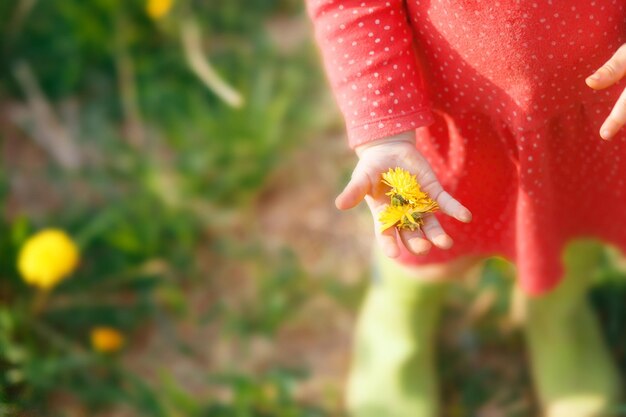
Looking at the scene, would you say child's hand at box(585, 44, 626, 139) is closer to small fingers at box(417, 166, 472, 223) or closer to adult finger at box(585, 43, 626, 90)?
adult finger at box(585, 43, 626, 90)

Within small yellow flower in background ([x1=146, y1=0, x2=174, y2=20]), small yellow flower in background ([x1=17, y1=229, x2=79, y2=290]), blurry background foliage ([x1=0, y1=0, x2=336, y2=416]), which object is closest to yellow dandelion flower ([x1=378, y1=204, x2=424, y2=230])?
blurry background foliage ([x1=0, y1=0, x2=336, y2=416])

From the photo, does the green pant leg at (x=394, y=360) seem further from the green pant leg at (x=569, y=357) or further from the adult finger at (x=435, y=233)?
the adult finger at (x=435, y=233)

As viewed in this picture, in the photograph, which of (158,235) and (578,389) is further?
(158,235)

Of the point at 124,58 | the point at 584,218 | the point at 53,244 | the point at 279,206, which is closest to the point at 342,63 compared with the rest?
the point at 584,218

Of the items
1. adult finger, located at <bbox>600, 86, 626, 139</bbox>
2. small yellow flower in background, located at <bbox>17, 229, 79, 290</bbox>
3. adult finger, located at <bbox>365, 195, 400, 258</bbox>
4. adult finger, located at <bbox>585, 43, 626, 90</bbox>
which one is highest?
small yellow flower in background, located at <bbox>17, 229, 79, 290</bbox>

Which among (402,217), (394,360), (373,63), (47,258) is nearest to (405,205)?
(402,217)

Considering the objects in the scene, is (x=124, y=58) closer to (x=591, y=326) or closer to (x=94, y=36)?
(x=94, y=36)
